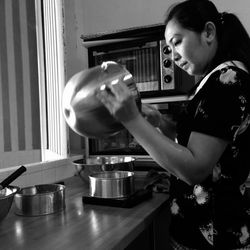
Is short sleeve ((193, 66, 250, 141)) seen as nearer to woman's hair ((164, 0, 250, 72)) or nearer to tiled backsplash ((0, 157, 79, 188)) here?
woman's hair ((164, 0, 250, 72))

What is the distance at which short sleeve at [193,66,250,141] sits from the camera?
791 mm

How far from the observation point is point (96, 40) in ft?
5.62

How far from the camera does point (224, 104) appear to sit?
795 mm

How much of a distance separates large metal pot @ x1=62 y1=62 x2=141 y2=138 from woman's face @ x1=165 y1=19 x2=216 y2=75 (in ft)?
0.68

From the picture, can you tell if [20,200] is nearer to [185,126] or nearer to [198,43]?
[185,126]

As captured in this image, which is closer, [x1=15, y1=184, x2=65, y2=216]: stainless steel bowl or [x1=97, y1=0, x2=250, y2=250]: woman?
[x1=97, y1=0, x2=250, y2=250]: woman

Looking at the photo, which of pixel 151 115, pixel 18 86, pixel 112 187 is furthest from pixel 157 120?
pixel 18 86

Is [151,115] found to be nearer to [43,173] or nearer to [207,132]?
[207,132]

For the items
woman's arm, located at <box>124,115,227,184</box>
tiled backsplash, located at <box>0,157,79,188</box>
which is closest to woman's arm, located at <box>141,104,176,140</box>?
woman's arm, located at <box>124,115,227,184</box>

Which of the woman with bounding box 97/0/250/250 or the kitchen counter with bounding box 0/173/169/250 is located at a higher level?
the woman with bounding box 97/0/250/250

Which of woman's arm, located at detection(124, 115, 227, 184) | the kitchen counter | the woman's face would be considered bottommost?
the kitchen counter

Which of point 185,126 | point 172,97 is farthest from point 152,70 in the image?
point 185,126

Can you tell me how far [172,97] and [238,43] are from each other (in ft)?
2.27

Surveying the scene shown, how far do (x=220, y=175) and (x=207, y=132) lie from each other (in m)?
0.16
